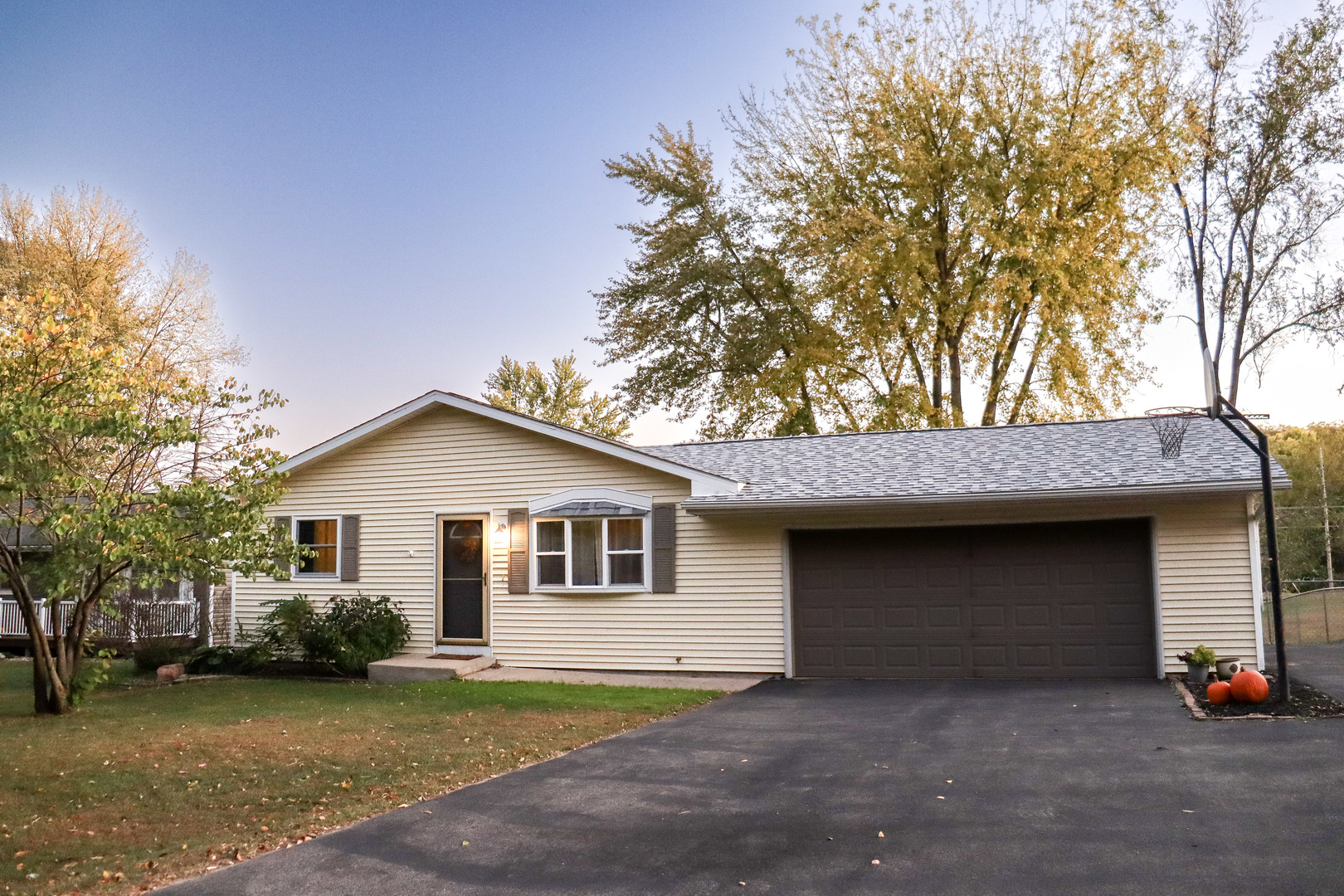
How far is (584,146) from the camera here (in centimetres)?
1959

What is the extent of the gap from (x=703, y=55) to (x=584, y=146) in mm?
3282

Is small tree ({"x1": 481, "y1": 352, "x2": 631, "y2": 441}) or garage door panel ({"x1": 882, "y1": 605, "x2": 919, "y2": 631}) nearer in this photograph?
garage door panel ({"x1": 882, "y1": 605, "x2": 919, "y2": 631})

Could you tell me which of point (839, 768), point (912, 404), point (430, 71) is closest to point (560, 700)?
point (839, 768)

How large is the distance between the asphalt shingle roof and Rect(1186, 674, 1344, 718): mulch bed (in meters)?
2.32

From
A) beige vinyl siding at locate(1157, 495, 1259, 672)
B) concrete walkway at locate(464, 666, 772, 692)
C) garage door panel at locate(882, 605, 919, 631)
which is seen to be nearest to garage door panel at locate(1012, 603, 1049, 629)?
garage door panel at locate(882, 605, 919, 631)

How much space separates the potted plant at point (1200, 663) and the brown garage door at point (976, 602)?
28.5 inches

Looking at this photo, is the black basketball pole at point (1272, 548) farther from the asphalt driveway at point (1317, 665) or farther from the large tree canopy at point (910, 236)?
the large tree canopy at point (910, 236)

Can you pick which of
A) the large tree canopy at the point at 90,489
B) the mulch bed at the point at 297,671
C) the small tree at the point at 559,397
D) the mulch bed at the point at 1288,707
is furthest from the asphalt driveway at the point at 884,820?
the small tree at the point at 559,397

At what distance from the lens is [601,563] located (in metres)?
13.6

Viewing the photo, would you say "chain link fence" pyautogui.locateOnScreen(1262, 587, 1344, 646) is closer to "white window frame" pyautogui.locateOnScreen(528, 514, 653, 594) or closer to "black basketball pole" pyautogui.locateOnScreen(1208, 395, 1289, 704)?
"black basketball pole" pyautogui.locateOnScreen(1208, 395, 1289, 704)

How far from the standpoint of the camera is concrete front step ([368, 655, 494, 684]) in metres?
12.8

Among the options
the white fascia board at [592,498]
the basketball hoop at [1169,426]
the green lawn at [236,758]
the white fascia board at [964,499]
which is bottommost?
the green lawn at [236,758]

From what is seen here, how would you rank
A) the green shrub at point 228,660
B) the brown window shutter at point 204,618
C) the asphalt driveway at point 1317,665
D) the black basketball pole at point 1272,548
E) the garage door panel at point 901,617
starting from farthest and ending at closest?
the brown window shutter at point 204,618
the green shrub at point 228,660
the garage door panel at point 901,617
the asphalt driveway at point 1317,665
the black basketball pole at point 1272,548

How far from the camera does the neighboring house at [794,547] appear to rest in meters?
11.8
